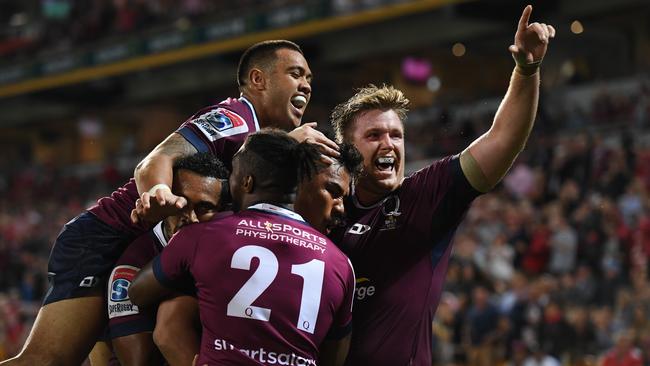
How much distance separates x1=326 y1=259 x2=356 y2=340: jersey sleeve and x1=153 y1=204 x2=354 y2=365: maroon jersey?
70mm

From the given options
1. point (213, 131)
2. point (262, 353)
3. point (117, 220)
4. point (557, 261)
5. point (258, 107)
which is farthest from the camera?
point (557, 261)

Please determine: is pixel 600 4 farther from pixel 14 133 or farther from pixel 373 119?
pixel 14 133

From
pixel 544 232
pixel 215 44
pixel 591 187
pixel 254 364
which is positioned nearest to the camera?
pixel 254 364

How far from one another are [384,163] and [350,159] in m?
0.52

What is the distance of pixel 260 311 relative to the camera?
3.83 meters

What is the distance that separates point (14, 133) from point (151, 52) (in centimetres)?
1410

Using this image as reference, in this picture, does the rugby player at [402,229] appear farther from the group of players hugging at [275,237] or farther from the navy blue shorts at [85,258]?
the navy blue shorts at [85,258]

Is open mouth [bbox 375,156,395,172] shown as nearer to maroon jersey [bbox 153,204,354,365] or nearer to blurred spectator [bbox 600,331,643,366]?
maroon jersey [bbox 153,204,354,365]

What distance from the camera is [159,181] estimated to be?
446 cm

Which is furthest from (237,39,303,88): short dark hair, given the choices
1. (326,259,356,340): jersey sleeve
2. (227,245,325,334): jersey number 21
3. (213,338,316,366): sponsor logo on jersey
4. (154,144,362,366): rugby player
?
(213,338,316,366): sponsor logo on jersey

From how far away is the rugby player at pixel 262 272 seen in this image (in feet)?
12.6

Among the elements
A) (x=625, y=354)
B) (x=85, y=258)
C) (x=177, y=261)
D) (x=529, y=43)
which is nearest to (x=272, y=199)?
(x=177, y=261)

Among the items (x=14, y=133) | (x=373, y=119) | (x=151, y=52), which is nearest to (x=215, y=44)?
(x=151, y=52)

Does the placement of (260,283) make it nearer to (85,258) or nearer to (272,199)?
(272,199)
